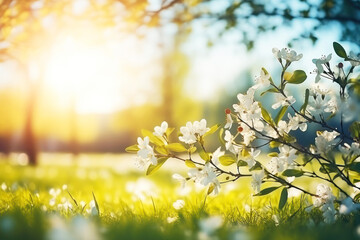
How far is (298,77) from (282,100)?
18cm

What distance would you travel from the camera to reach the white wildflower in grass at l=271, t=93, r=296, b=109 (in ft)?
7.98

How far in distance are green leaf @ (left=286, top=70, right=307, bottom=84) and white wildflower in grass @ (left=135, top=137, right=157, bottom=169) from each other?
0.95 m

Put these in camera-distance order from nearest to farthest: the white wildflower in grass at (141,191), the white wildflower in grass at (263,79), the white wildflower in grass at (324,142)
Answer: the white wildflower in grass at (263,79) < the white wildflower in grass at (324,142) < the white wildflower in grass at (141,191)

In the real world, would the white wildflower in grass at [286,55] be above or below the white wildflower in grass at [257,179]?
above

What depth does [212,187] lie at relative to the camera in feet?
8.21

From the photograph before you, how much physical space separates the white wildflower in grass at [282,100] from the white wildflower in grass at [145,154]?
813 millimetres

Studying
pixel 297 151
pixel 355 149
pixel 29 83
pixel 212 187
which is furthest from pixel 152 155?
pixel 29 83

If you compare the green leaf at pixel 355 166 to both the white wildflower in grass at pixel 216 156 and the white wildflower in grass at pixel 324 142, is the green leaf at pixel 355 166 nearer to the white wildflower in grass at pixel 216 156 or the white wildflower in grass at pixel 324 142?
the white wildflower in grass at pixel 324 142

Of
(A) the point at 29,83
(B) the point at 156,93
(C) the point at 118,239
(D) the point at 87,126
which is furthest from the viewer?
(D) the point at 87,126

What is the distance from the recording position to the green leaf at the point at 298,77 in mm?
2363

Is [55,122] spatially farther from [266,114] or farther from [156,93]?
[266,114]

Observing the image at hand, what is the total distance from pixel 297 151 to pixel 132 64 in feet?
51.0

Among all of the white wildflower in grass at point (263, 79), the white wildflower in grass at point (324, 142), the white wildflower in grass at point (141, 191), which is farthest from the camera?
the white wildflower in grass at point (141, 191)

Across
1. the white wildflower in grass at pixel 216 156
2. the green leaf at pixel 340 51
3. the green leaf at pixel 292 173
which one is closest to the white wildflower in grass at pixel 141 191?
the white wildflower in grass at pixel 216 156
